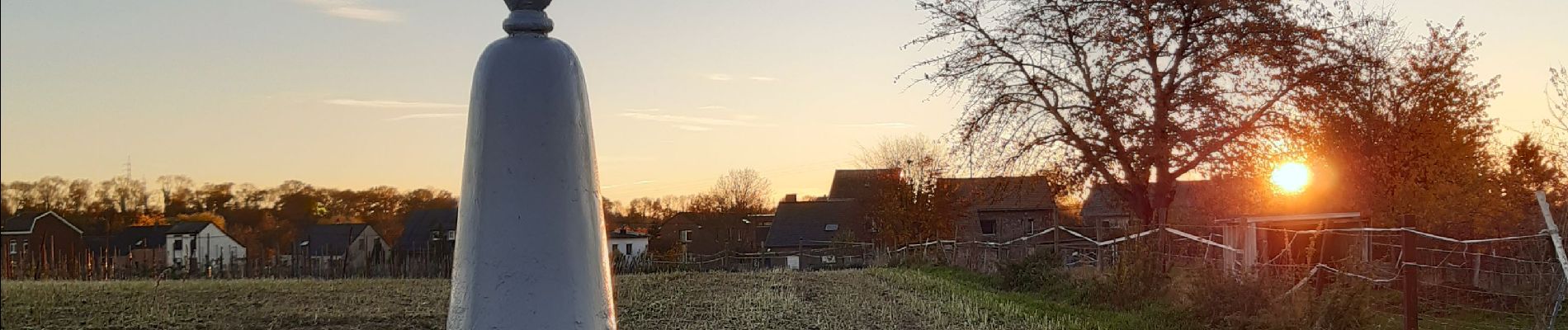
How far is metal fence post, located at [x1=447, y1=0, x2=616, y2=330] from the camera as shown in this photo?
3.45 m

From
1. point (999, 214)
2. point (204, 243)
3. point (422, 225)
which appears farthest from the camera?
point (999, 214)

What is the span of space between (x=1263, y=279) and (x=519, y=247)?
1053cm

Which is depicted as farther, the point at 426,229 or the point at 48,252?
the point at 426,229

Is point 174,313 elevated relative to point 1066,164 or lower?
lower

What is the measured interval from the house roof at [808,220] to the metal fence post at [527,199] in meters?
50.1

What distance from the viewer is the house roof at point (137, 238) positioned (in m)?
30.1

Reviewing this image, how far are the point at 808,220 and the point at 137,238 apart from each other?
98.6ft

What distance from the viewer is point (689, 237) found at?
55.2 m

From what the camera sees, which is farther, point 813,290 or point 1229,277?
point 813,290

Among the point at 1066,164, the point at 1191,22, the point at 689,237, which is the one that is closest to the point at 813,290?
the point at 1066,164

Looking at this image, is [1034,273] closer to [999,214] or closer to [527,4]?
[527,4]

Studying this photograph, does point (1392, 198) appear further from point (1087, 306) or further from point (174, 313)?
point (174, 313)

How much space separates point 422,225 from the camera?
42.5m

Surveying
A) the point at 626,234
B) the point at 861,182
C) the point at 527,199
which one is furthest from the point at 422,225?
the point at 527,199
